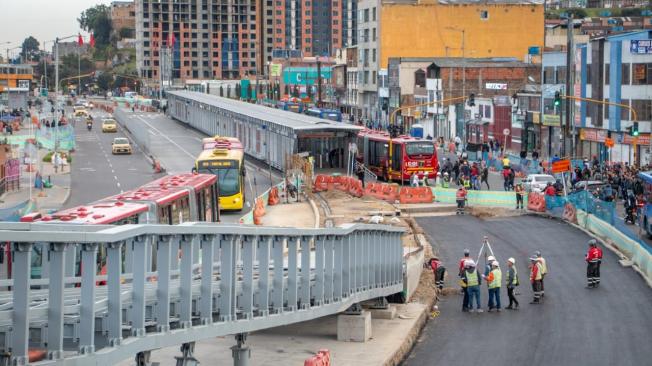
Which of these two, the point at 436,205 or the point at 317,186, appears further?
the point at 317,186

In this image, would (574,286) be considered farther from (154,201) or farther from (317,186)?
(317,186)

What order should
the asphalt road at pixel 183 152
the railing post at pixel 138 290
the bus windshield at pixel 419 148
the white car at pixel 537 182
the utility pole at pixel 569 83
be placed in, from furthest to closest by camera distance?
the bus windshield at pixel 419 148
the asphalt road at pixel 183 152
the utility pole at pixel 569 83
the white car at pixel 537 182
the railing post at pixel 138 290

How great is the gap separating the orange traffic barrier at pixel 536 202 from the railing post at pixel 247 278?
1342 inches

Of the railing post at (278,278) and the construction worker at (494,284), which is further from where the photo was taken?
the construction worker at (494,284)

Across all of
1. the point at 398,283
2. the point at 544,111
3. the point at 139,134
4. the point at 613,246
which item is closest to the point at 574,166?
the point at 544,111

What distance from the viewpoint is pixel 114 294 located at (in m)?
15.1

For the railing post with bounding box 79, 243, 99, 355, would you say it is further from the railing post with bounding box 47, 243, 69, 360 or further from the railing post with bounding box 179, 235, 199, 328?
the railing post with bounding box 179, 235, 199, 328

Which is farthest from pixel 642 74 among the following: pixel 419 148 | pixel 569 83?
pixel 419 148

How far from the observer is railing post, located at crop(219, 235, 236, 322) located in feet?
62.3

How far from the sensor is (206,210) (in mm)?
39750

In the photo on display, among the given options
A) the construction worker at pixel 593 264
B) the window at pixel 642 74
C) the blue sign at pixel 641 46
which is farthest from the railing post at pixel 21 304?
the window at pixel 642 74

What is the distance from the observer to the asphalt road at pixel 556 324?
24.8 m

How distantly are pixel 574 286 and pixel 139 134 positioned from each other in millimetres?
72511

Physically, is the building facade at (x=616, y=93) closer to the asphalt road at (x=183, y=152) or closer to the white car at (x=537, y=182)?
Answer: the white car at (x=537, y=182)
